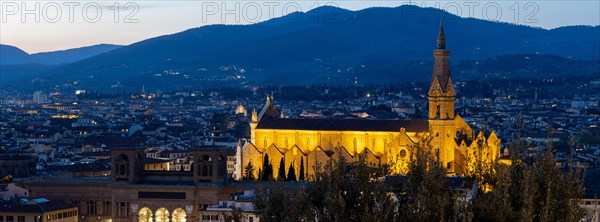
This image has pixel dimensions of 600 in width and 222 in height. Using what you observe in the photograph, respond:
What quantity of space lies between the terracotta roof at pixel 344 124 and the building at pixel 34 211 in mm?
20773

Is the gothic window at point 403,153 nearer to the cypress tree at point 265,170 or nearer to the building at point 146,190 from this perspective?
the cypress tree at point 265,170

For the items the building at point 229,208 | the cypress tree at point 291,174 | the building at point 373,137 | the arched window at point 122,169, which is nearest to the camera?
the building at point 229,208

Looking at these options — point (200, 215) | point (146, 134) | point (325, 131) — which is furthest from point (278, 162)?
point (146, 134)

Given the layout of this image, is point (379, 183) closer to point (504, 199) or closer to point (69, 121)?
point (504, 199)

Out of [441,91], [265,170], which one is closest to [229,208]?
[265,170]

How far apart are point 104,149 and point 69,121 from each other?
239 ft

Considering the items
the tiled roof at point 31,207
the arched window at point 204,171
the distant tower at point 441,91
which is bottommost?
the tiled roof at point 31,207

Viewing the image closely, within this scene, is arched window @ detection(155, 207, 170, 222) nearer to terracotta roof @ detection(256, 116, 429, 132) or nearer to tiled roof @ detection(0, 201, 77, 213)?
tiled roof @ detection(0, 201, 77, 213)

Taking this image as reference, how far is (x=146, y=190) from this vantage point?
6166 cm

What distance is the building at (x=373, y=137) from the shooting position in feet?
243

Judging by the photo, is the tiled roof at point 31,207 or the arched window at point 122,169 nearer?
the tiled roof at point 31,207

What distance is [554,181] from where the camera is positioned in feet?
103

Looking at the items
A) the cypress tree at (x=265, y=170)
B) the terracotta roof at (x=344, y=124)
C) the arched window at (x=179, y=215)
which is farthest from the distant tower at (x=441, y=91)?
the arched window at (x=179, y=215)

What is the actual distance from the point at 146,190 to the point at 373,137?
18.5 m
